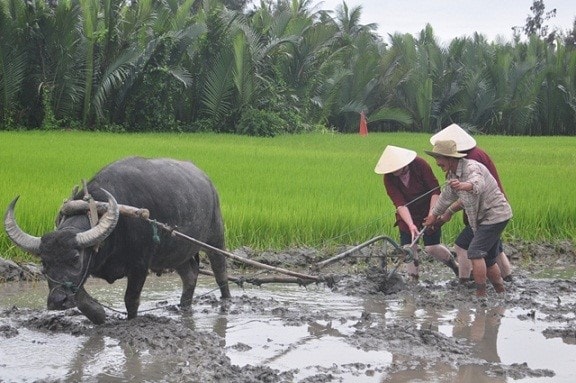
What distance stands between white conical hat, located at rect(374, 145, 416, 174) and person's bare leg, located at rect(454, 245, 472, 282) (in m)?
0.78

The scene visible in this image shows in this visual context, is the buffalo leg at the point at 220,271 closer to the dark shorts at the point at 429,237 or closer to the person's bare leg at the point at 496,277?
the dark shorts at the point at 429,237

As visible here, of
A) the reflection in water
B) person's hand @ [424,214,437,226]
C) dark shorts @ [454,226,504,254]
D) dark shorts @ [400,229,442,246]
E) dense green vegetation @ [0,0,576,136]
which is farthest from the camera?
dense green vegetation @ [0,0,576,136]

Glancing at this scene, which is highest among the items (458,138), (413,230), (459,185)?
(458,138)

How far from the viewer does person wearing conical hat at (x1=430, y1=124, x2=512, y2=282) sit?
21.4 feet

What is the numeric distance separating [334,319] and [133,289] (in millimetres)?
1275

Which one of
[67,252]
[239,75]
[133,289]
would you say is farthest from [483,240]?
[239,75]

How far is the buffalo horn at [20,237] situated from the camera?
5.00 metres

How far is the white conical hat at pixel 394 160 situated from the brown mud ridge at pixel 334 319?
0.76m

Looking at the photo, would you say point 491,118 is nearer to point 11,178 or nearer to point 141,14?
point 141,14

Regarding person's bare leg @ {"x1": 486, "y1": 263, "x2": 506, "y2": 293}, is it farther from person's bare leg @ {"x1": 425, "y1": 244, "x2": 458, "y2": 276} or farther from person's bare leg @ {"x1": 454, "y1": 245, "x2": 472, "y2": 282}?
person's bare leg @ {"x1": 425, "y1": 244, "x2": 458, "y2": 276}

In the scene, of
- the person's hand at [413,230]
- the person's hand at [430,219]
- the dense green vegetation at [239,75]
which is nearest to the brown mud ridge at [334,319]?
the person's hand at [413,230]

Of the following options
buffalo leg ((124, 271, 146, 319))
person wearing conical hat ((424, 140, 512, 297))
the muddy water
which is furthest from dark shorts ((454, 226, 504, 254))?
buffalo leg ((124, 271, 146, 319))

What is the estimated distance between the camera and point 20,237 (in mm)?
5043

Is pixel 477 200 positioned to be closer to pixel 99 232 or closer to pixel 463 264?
pixel 463 264
